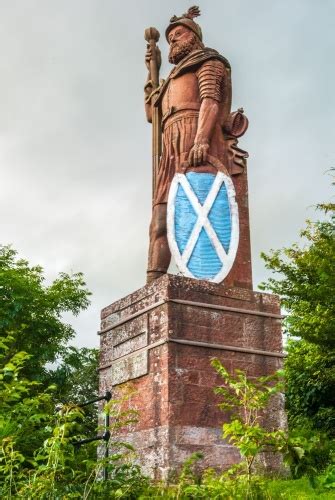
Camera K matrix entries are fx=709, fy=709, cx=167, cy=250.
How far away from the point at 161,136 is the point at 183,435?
4.09 m

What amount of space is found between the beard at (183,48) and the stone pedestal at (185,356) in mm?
3090

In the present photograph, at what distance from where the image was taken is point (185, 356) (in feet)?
21.9

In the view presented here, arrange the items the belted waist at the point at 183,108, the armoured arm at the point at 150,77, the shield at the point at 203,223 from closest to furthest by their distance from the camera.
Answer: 1. the shield at the point at 203,223
2. the belted waist at the point at 183,108
3. the armoured arm at the point at 150,77

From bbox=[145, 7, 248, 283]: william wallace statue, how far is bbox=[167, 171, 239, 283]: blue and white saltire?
0.68 feet

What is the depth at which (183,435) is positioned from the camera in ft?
20.7

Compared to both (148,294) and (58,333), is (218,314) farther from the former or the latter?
(58,333)

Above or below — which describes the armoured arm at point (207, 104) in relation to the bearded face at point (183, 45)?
below

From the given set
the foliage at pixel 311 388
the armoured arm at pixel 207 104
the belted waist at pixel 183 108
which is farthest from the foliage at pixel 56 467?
the foliage at pixel 311 388

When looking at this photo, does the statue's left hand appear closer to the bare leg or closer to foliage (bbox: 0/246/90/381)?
the bare leg

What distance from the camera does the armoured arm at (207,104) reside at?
7844 mm

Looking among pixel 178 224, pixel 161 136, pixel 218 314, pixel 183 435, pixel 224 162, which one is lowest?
pixel 183 435

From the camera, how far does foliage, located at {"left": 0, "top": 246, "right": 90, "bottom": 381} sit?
54.2 feet

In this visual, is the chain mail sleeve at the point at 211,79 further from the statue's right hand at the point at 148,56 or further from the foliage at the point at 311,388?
the foliage at the point at 311,388

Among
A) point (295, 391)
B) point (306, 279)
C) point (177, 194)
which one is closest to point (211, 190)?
A: point (177, 194)
